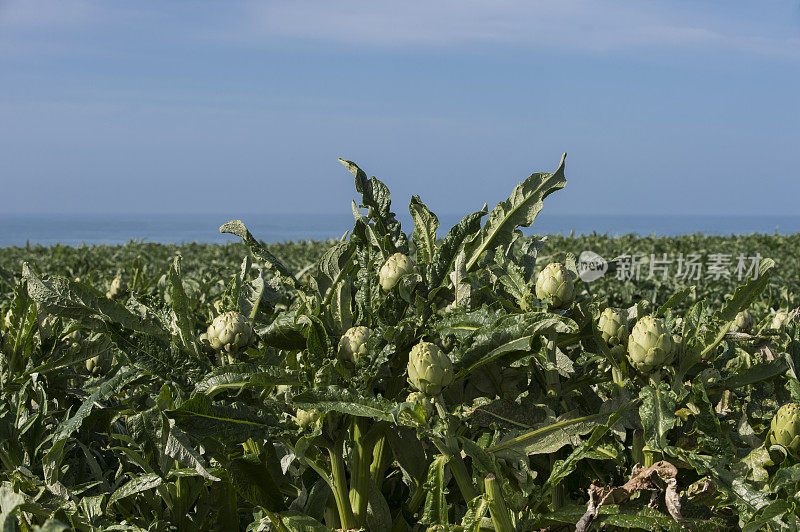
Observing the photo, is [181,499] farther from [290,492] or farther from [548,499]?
[548,499]

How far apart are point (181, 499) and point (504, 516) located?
0.67 m

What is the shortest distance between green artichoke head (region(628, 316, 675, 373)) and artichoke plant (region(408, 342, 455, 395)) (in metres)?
0.35

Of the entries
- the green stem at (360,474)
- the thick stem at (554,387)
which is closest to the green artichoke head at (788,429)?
the thick stem at (554,387)

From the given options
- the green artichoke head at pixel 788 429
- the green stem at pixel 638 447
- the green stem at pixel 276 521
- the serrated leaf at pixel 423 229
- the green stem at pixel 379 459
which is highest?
the serrated leaf at pixel 423 229

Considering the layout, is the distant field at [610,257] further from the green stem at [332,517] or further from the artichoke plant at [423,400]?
the artichoke plant at [423,400]

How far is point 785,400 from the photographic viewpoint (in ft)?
5.02

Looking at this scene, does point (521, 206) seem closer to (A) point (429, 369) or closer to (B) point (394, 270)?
(B) point (394, 270)

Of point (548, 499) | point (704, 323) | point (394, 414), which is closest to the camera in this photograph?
point (394, 414)

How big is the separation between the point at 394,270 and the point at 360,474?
0.39 meters

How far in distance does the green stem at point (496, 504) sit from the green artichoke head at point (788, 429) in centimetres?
52

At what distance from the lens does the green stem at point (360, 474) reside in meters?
1.33

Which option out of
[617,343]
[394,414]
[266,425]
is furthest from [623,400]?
[266,425]

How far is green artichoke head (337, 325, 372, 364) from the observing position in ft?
4.23

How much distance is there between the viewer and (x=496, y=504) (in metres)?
1.18
